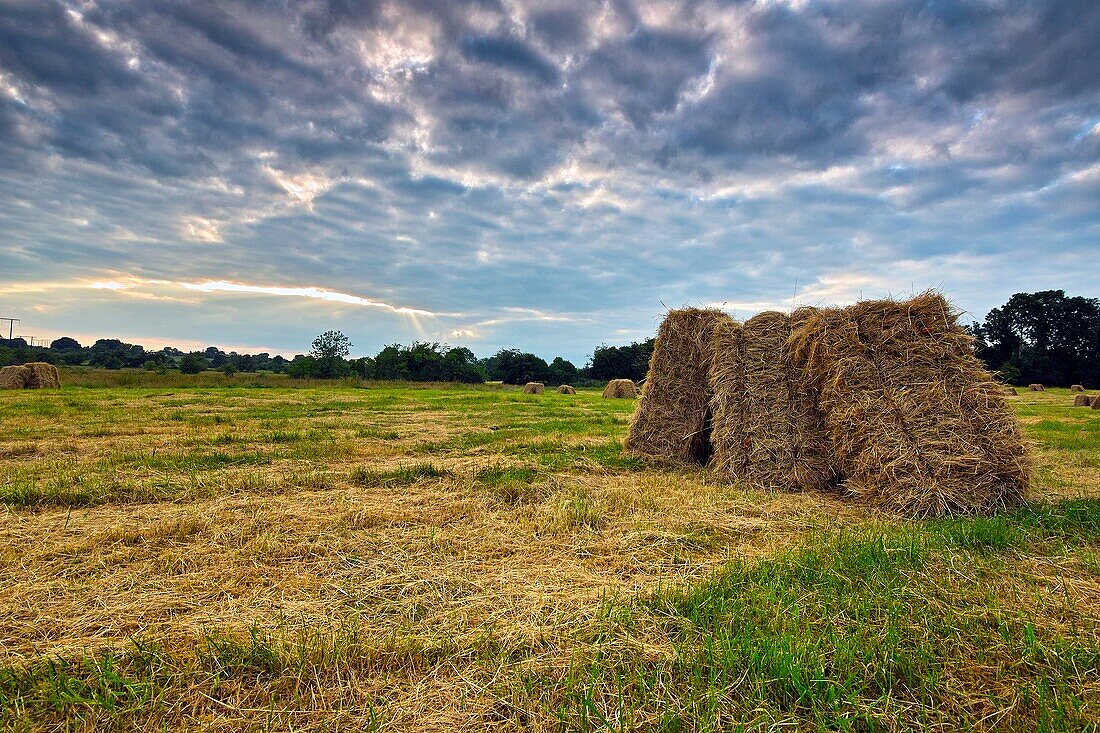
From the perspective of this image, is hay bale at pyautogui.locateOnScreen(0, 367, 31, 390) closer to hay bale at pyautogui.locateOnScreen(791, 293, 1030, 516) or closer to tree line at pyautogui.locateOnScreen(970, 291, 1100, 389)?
hay bale at pyautogui.locateOnScreen(791, 293, 1030, 516)

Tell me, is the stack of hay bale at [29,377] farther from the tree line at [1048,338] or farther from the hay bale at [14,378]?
the tree line at [1048,338]

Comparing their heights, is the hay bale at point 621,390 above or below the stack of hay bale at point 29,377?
below

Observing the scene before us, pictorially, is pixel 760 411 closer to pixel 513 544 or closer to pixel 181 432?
pixel 513 544

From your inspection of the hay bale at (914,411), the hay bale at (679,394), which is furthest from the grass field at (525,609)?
the hay bale at (679,394)

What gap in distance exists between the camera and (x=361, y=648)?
7.38 ft

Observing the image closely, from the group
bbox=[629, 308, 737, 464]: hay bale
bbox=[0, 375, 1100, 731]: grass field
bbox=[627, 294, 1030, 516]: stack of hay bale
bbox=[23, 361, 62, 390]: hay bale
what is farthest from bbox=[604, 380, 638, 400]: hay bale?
bbox=[23, 361, 62, 390]: hay bale

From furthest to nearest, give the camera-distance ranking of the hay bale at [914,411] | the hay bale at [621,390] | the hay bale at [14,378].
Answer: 1. the hay bale at [621,390]
2. the hay bale at [14,378]
3. the hay bale at [914,411]

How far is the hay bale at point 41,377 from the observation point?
22.3 meters

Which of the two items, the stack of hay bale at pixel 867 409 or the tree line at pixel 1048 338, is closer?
the stack of hay bale at pixel 867 409


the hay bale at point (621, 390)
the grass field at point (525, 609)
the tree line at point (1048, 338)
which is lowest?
the grass field at point (525, 609)

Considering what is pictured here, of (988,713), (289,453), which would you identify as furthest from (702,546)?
(289,453)

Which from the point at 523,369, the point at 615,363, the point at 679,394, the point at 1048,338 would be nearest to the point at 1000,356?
the point at 1048,338

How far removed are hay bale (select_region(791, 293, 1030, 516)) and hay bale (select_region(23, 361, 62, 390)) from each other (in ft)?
103

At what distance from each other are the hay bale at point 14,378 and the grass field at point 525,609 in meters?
23.7
